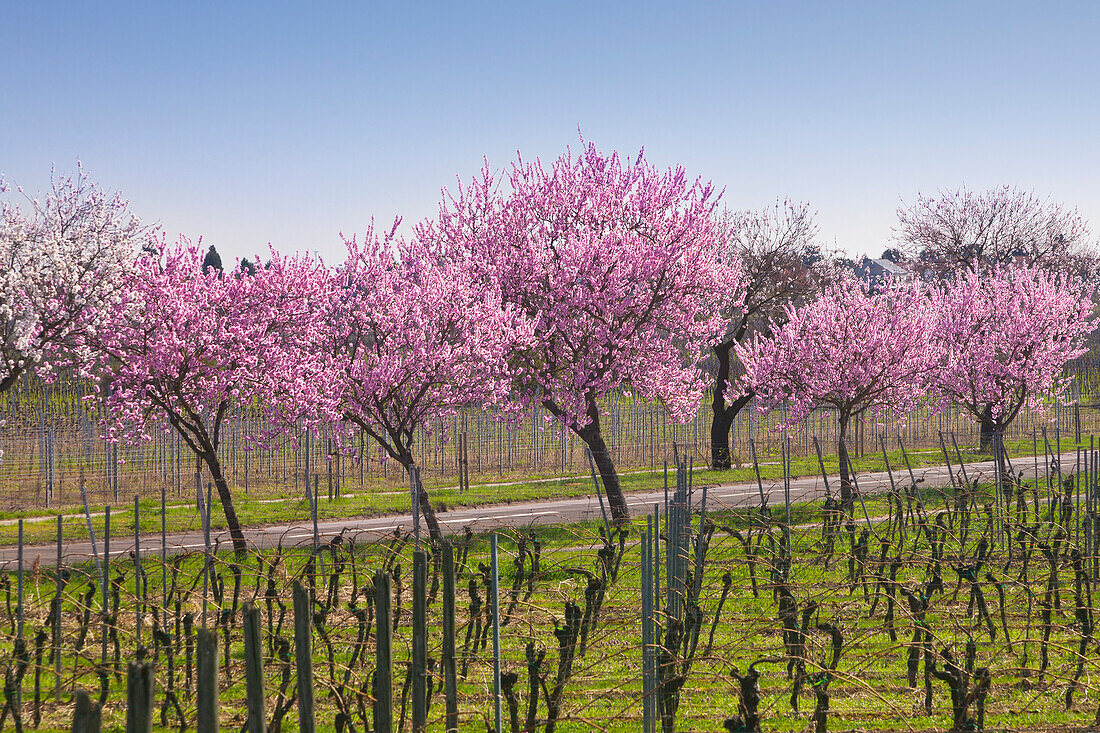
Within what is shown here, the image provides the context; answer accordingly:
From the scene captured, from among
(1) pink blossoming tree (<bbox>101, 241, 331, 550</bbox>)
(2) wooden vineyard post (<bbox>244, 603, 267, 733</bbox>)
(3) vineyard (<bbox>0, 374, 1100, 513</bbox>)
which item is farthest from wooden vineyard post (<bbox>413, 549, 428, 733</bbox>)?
(3) vineyard (<bbox>0, 374, 1100, 513</bbox>)

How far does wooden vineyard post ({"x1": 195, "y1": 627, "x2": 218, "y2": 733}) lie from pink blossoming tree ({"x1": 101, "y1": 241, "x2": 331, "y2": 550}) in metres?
11.5

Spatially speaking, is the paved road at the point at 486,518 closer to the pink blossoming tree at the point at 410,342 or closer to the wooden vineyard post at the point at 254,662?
the pink blossoming tree at the point at 410,342

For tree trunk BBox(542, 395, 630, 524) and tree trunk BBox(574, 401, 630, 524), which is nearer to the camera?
tree trunk BBox(574, 401, 630, 524)

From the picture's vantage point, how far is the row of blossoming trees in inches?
627

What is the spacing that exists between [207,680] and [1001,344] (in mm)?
29452

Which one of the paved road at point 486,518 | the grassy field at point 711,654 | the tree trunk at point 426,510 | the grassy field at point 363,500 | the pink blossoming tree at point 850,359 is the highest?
the pink blossoming tree at point 850,359

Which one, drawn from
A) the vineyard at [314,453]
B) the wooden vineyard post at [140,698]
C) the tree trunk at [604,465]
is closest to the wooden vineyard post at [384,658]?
the wooden vineyard post at [140,698]

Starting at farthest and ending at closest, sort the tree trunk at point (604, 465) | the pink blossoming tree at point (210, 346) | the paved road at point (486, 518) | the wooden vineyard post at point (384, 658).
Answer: the tree trunk at point (604, 465) < the paved road at point (486, 518) < the pink blossoming tree at point (210, 346) < the wooden vineyard post at point (384, 658)

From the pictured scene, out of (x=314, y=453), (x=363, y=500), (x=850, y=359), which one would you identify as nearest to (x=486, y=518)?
(x=363, y=500)

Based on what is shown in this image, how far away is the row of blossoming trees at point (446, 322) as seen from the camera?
15.9 meters

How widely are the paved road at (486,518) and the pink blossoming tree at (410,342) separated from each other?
216cm

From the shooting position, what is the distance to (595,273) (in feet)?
63.3

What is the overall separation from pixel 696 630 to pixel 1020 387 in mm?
23343

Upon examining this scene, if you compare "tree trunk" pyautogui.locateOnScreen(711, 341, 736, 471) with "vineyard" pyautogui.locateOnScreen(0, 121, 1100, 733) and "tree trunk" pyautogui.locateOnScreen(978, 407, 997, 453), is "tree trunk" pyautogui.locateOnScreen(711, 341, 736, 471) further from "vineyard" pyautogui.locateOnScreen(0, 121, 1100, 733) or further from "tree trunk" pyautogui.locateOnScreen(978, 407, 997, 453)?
"tree trunk" pyautogui.locateOnScreen(978, 407, 997, 453)
